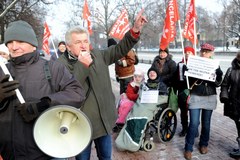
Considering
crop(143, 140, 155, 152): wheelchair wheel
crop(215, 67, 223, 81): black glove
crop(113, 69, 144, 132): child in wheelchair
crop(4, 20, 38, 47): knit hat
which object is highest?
crop(4, 20, 38, 47): knit hat

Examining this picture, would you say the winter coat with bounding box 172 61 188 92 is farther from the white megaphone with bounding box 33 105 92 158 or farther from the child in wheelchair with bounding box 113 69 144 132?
the white megaphone with bounding box 33 105 92 158

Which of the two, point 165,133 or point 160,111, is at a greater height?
point 160,111

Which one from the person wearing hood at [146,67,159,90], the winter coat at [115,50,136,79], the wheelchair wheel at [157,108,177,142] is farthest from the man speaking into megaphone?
the winter coat at [115,50,136,79]

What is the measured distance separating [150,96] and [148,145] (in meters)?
0.84

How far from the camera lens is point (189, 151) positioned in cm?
417

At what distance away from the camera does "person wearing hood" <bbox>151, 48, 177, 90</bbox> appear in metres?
5.33

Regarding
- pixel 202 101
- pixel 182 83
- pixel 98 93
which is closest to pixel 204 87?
pixel 202 101

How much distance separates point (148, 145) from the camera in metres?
4.61

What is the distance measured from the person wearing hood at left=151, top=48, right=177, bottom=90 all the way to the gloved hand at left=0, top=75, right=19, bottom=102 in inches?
151

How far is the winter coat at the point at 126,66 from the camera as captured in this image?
6.94 meters

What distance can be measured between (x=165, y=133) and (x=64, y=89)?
10.7ft

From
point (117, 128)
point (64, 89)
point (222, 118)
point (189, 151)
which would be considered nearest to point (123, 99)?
point (117, 128)

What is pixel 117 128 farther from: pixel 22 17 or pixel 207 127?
pixel 22 17

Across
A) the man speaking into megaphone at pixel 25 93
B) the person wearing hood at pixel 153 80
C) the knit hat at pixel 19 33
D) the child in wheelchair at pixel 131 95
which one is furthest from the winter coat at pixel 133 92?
the knit hat at pixel 19 33
